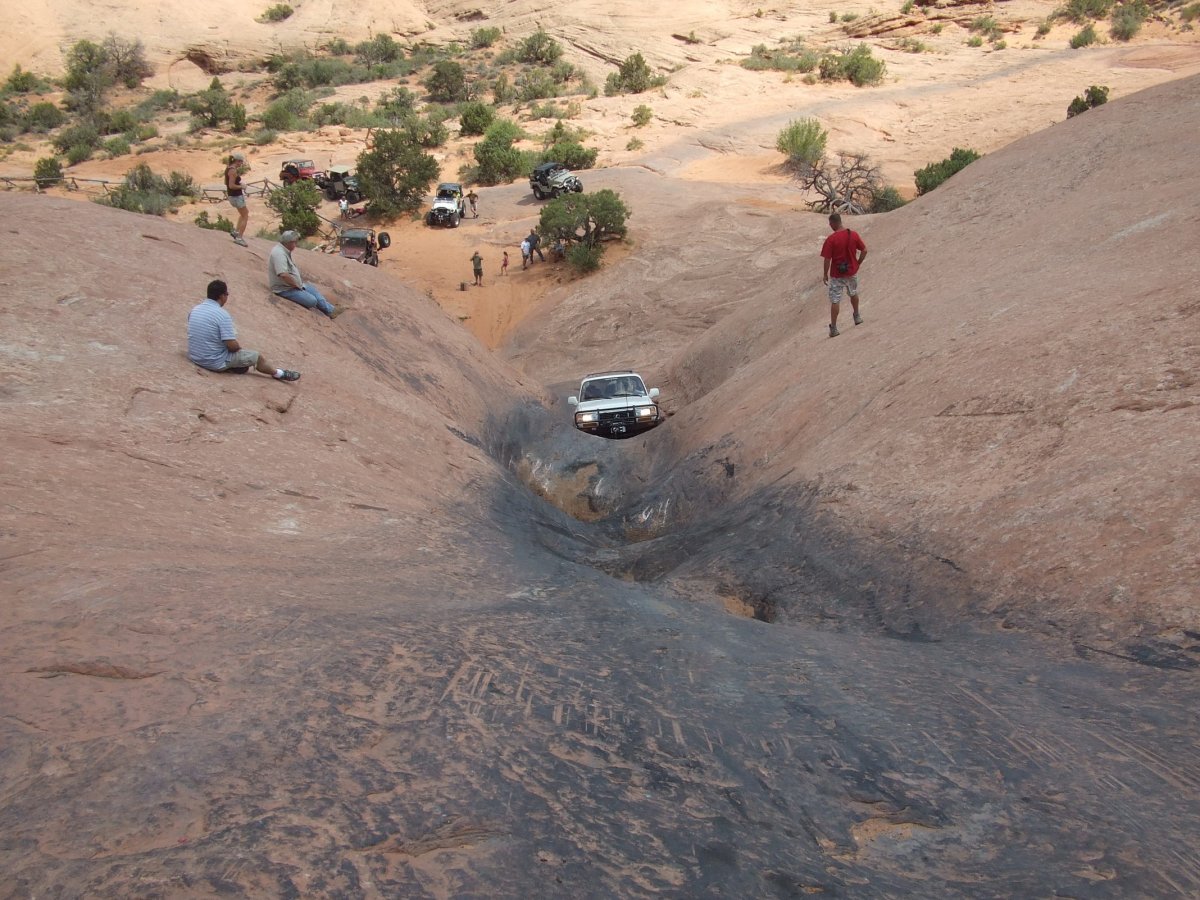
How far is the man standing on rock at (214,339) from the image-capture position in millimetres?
8797

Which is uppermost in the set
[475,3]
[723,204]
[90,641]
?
[475,3]

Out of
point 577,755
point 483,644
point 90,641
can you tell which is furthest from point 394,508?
point 577,755

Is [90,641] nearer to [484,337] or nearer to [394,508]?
[394,508]

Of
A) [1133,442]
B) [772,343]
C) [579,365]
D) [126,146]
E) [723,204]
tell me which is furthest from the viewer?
[126,146]

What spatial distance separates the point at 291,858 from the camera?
2.75 m

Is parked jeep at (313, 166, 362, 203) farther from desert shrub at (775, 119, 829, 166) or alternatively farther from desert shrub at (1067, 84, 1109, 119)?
desert shrub at (1067, 84, 1109, 119)

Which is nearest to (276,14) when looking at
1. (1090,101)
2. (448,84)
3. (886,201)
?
(448,84)

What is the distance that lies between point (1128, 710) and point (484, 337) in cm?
2724

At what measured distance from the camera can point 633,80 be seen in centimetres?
5569

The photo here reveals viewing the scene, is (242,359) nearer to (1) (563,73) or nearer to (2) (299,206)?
(2) (299,206)

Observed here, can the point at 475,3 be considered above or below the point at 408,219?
above

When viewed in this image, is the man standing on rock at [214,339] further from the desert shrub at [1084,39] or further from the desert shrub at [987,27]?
the desert shrub at [987,27]

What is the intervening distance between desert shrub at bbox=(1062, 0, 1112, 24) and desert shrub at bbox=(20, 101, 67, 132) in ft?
217

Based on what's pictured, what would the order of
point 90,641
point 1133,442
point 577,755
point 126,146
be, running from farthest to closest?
1. point 126,146
2. point 1133,442
3. point 90,641
4. point 577,755
